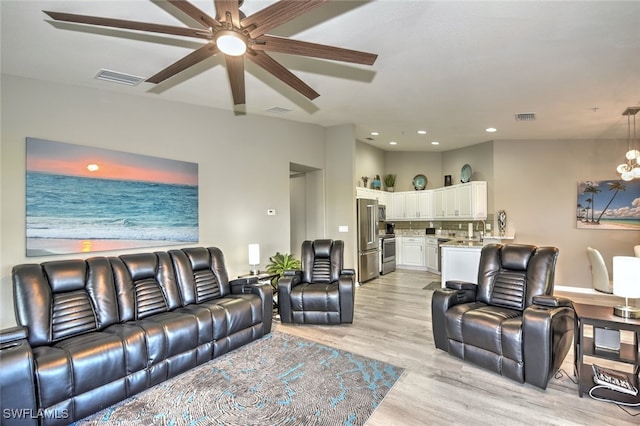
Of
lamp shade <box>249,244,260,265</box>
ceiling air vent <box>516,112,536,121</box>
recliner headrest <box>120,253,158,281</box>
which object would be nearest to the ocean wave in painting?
recliner headrest <box>120,253,158,281</box>

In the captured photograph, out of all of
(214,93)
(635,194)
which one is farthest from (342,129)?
(635,194)

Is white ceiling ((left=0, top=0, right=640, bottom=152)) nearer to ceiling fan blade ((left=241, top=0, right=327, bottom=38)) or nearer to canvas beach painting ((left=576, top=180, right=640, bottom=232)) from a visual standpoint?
ceiling fan blade ((left=241, top=0, right=327, bottom=38))

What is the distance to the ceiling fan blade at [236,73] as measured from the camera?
7.20ft

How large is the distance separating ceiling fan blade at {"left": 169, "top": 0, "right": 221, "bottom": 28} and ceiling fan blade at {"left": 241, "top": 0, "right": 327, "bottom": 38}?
0.18m

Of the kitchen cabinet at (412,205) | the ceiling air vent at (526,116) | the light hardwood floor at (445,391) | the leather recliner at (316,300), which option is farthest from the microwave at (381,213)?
the light hardwood floor at (445,391)

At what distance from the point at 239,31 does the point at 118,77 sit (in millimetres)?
2343

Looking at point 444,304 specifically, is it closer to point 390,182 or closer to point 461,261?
point 461,261

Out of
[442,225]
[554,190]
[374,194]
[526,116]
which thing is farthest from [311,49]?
[442,225]

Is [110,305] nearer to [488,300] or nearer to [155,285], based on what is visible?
[155,285]

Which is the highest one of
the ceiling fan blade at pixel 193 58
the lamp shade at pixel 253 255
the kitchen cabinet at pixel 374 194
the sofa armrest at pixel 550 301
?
the ceiling fan blade at pixel 193 58

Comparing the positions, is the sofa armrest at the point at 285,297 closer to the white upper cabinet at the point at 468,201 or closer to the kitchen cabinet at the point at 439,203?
the white upper cabinet at the point at 468,201

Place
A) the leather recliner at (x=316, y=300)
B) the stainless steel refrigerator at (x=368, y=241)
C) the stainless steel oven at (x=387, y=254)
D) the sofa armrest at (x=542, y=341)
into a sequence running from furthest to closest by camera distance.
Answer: the stainless steel oven at (x=387, y=254) → the stainless steel refrigerator at (x=368, y=241) → the leather recliner at (x=316, y=300) → the sofa armrest at (x=542, y=341)

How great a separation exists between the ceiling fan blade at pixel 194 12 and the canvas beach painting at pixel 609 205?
7.44m

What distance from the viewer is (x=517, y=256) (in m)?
3.32
